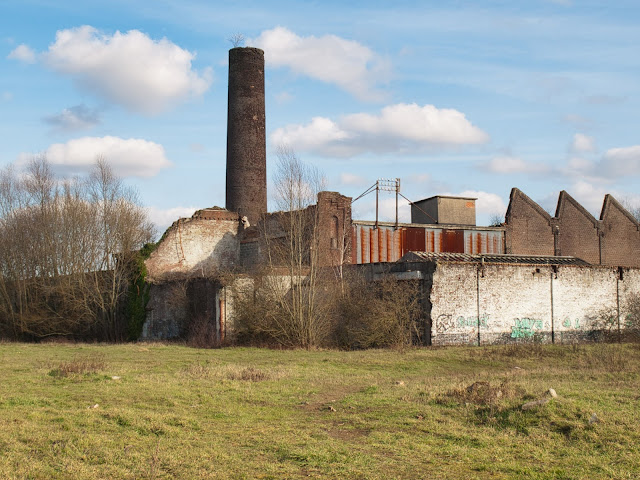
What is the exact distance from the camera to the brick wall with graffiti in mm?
21234

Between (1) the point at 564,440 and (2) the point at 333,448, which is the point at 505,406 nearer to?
(1) the point at 564,440

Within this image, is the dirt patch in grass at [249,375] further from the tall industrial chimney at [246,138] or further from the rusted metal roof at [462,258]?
the tall industrial chimney at [246,138]

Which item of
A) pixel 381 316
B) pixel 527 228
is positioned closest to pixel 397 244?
pixel 527 228

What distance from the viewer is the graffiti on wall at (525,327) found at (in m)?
22.4

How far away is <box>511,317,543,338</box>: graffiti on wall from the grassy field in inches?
285

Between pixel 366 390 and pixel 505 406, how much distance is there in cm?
343

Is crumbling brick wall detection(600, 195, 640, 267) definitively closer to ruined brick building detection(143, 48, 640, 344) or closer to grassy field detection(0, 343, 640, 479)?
ruined brick building detection(143, 48, 640, 344)

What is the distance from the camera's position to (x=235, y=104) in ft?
118

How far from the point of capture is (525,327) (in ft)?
74.1

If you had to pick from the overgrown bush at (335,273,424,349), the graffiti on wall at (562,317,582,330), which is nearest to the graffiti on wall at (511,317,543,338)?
the graffiti on wall at (562,317,582,330)

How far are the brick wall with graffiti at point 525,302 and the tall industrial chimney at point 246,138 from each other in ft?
53.3

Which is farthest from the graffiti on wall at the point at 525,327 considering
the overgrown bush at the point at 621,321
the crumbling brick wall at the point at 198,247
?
the crumbling brick wall at the point at 198,247

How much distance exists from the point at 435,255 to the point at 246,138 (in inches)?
620

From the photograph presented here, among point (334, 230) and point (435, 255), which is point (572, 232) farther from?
point (435, 255)
